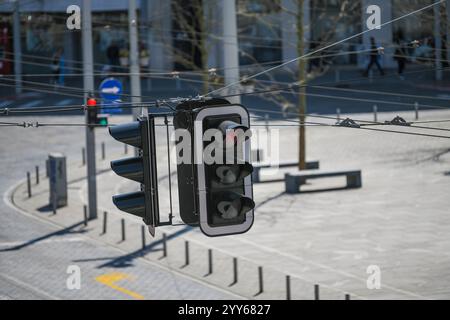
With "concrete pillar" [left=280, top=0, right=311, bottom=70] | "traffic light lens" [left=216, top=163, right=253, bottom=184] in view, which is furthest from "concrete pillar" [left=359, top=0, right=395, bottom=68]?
"traffic light lens" [left=216, top=163, right=253, bottom=184]

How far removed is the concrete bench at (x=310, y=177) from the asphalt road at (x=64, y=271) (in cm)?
599

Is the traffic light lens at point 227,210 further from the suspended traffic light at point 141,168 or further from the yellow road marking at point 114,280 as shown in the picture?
the yellow road marking at point 114,280

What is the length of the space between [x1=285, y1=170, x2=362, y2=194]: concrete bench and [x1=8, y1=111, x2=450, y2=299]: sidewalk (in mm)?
306

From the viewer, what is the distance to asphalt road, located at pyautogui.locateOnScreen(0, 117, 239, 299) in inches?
829

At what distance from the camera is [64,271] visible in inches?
892

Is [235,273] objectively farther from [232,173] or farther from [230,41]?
[232,173]

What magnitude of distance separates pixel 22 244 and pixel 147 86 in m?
25.3

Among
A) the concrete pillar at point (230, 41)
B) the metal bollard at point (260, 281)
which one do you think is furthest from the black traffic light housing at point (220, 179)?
the concrete pillar at point (230, 41)

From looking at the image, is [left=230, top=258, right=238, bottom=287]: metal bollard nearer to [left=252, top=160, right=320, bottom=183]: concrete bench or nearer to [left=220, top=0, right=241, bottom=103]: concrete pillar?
[left=220, top=0, right=241, bottom=103]: concrete pillar

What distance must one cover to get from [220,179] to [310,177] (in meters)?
18.7

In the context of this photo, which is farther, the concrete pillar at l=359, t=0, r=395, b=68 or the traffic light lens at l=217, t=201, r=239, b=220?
the concrete pillar at l=359, t=0, r=395, b=68

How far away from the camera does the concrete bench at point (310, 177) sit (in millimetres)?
28797

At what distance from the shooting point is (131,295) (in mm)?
20891

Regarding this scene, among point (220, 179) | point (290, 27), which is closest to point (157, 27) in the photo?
point (290, 27)
